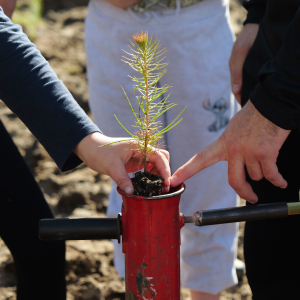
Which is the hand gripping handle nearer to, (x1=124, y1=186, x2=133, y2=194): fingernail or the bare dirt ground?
(x1=124, y1=186, x2=133, y2=194): fingernail

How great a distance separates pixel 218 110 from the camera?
186cm

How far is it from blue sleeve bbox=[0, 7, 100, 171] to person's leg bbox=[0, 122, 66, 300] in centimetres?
30

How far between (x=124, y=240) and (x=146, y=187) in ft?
0.50

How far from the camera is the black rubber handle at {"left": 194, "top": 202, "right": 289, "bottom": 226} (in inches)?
37.6

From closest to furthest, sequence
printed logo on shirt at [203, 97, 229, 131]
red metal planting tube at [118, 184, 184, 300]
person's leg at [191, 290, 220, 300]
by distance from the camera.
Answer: red metal planting tube at [118, 184, 184, 300] → printed logo on shirt at [203, 97, 229, 131] → person's leg at [191, 290, 220, 300]

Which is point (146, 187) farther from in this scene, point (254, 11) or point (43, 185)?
point (43, 185)

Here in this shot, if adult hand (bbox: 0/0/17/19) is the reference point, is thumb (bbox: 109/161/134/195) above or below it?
below

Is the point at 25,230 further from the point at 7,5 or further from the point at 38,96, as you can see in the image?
the point at 7,5

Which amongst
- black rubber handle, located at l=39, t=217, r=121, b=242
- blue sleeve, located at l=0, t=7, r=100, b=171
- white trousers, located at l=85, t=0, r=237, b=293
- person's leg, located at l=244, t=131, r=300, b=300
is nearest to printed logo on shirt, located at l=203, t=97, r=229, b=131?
white trousers, located at l=85, t=0, r=237, b=293

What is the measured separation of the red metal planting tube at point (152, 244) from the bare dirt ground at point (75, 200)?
1234 mm

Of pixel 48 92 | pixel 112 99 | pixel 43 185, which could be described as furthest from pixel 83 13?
pixel 48 92

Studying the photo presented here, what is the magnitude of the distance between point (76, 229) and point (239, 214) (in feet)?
1.29

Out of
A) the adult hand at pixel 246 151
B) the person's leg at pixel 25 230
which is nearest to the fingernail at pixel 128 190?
the adult hand at pixel 246 151

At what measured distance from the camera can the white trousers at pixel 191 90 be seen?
1.75 metres
